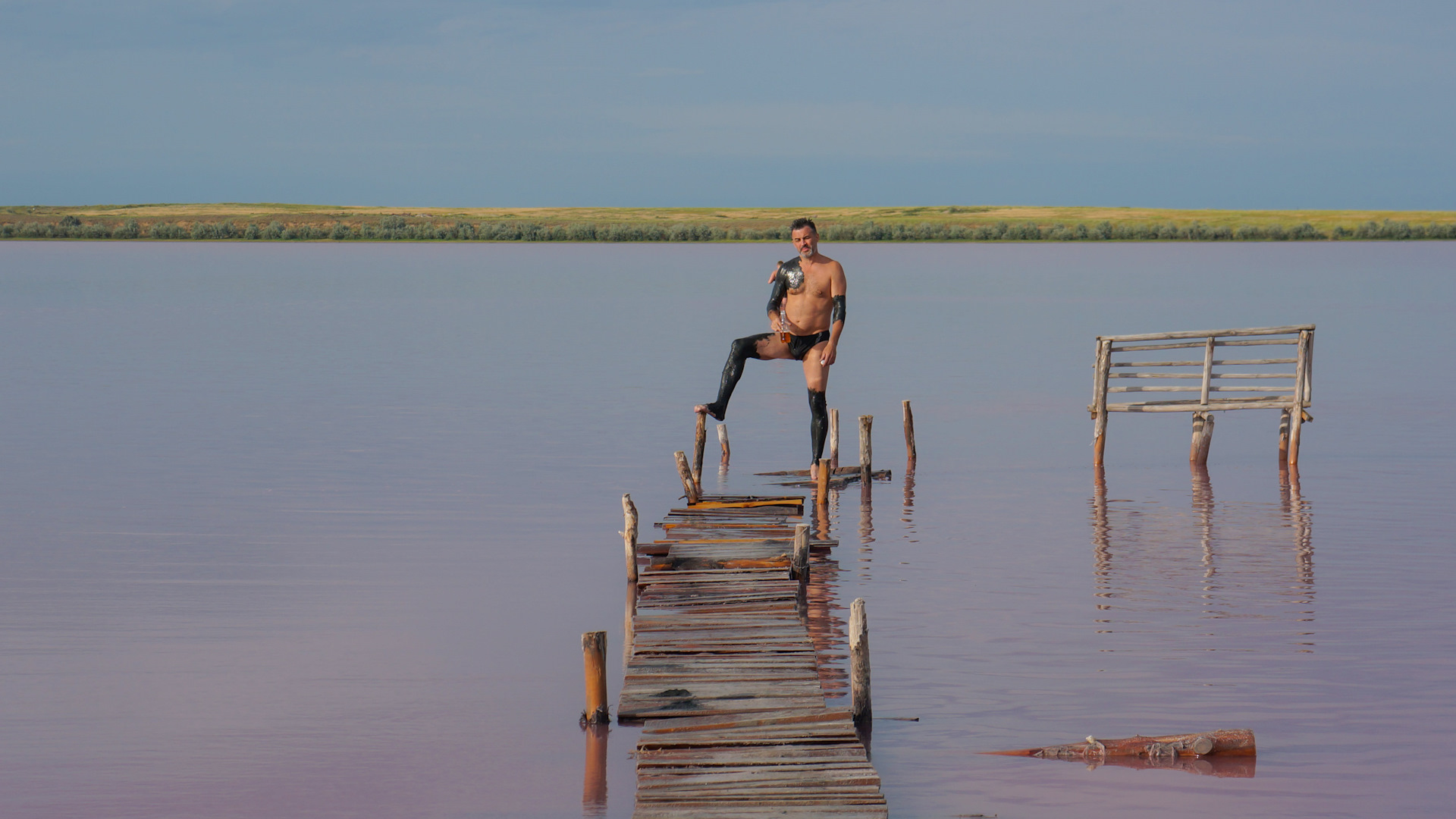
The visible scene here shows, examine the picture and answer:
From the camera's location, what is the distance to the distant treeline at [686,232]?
16638 centimetres

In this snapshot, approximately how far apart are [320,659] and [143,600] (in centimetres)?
290

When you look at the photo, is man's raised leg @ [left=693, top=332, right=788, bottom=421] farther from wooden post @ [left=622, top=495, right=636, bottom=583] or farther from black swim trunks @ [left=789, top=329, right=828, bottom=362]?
wooden post @ [left=622, top=495, right=636, bottom=583]

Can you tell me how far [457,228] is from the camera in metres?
174

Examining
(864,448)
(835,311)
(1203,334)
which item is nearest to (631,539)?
(835,311)

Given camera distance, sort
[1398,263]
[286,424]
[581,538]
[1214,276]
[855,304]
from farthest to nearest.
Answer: [1398,263] → [1214,276] → [855,304] → [286,424] → [581,538]

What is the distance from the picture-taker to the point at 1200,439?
2358 centimetres

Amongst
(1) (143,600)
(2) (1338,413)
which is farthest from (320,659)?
(2) (1338,413)

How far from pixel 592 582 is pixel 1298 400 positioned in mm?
12318

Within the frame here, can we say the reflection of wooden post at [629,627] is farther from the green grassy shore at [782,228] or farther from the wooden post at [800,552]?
the green grassy shore at [782,228]

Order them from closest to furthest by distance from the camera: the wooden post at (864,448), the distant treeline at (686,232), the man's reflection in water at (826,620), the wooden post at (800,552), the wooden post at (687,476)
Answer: the man's reflection in water at (826,620)
the wooden post at (800,552)
the wooden post at (687,476)
the wooden post at (864,448)
the distant treeline at (686,232)

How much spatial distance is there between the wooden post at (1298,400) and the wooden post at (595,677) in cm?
1476

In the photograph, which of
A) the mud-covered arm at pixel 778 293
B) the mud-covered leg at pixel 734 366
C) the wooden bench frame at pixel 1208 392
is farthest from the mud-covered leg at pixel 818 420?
the wooden bench frame at pixel 1208 392

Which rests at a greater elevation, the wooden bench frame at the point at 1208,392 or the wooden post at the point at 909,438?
the wooden bench frame at the point at 1208,392

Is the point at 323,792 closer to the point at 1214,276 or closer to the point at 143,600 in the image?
the point at 143,600
